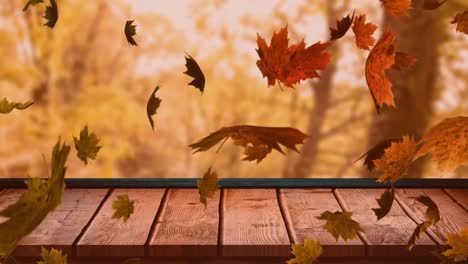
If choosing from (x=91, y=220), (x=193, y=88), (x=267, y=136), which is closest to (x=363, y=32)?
(x=267, y=136)

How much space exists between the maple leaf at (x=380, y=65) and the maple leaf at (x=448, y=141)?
0.20 feet

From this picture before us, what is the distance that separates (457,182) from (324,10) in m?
0.74

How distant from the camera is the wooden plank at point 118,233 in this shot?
1.69m

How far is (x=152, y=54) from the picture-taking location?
8.48 ft

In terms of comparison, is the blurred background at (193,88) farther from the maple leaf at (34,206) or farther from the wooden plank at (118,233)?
the maple leaf at (34,206)

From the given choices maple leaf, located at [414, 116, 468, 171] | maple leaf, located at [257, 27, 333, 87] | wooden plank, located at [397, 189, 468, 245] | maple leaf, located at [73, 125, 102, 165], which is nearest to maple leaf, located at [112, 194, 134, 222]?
maple leaf, located at [73, 125, 102, 165]

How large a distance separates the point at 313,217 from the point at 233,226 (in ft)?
0.75

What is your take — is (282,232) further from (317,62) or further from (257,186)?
(317,62)

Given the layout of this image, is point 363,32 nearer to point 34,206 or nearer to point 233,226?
point 34,206

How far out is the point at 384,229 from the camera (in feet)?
5.97

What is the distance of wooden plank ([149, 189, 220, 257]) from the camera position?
5.53ft

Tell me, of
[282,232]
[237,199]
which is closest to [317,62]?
[282,232]

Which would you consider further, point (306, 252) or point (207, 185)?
point (306, 252)

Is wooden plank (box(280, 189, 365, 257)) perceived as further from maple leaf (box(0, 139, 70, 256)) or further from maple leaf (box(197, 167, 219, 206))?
maple leaf (box(0, 139, 70, 256))
